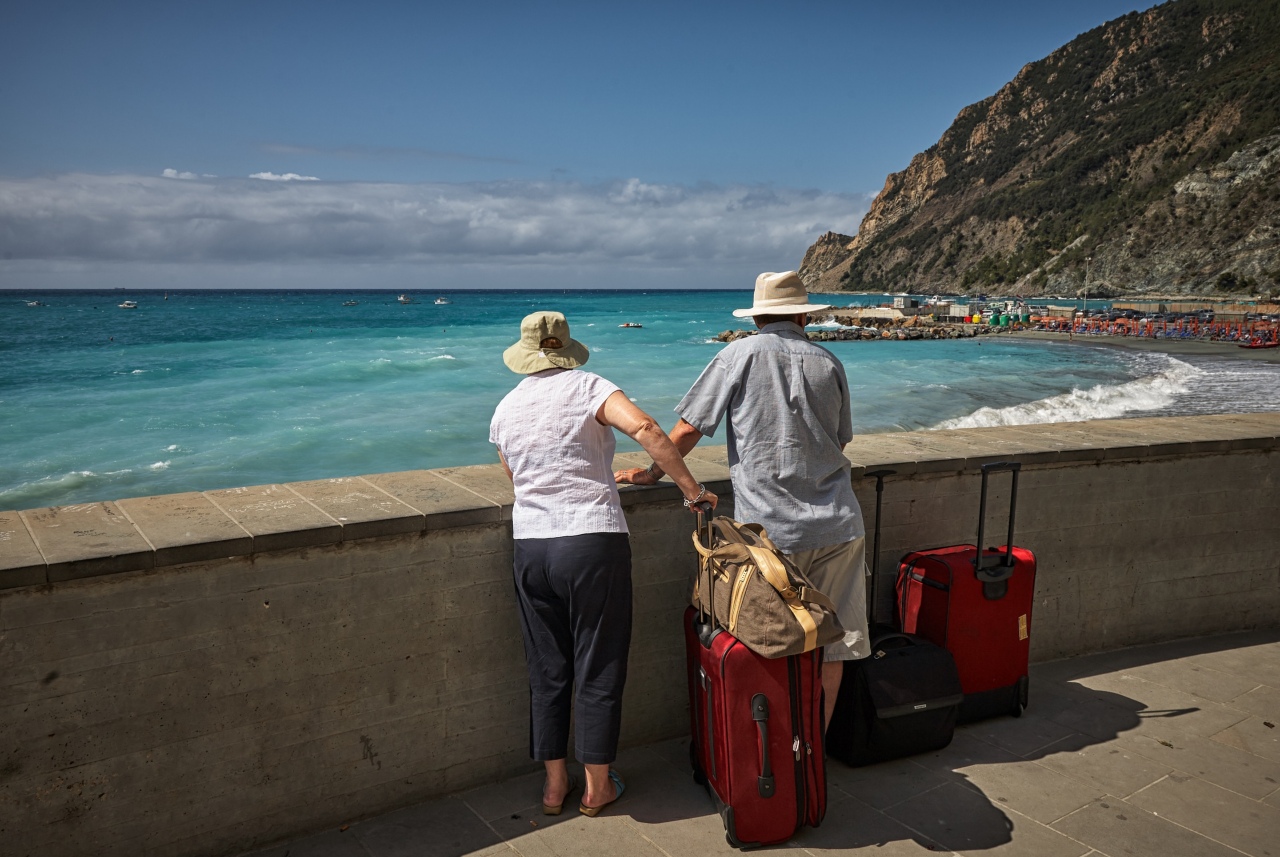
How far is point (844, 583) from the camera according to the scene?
3.27 m

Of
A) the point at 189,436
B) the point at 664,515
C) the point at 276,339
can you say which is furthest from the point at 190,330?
the point at 664,515

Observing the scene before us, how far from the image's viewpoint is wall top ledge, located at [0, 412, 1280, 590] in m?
2.58

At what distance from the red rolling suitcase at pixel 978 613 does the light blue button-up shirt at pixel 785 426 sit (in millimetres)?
804

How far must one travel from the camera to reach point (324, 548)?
115 inches

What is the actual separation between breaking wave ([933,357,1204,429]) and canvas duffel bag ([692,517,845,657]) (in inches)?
701

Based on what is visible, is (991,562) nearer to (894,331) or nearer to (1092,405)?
(1092,405)

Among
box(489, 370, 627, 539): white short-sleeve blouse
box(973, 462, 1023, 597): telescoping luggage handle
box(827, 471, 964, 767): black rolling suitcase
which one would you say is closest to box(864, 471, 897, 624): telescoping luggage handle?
box(827, 471, 964, 767): black rolling suitcase

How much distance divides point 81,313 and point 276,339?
50434 millimetres

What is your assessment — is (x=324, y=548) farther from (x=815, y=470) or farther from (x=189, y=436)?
(x=189, y=436)

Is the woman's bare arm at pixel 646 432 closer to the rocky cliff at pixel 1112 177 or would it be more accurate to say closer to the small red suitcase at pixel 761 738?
the small red suitcase at pixel 761 738

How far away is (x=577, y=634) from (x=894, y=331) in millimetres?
63736

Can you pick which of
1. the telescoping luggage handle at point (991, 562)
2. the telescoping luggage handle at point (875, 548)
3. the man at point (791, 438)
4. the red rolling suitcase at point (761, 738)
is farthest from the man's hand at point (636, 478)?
the telescoping luggage handle at point (991, 562)

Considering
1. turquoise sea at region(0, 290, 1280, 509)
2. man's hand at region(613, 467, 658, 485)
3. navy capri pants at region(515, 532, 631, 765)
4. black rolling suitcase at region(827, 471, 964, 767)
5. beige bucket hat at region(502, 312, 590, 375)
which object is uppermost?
beige bucket hat at region(502, 312, 590, 375)

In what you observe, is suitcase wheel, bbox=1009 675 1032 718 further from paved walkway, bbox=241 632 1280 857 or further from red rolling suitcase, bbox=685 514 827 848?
red rolling suitcase, bbox=685 514 827 848
